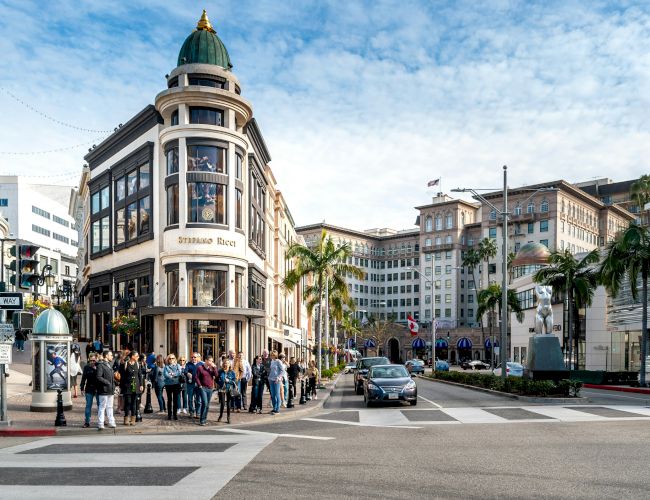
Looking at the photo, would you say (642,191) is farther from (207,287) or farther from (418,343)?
(418,343)

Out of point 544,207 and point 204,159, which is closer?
point 204,159

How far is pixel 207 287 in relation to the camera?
35.9 meters

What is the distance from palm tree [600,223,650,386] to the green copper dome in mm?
24274

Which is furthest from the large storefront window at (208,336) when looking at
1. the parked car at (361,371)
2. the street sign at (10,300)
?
the street sign at (10,300)

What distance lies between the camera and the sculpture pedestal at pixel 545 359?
2692 centimetres

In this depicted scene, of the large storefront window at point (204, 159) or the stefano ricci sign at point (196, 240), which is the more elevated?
the large storefront window at point (204, 159)

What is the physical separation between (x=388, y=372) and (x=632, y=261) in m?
19.7

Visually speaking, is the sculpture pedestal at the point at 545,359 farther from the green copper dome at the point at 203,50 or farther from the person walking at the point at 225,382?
the green copper dome at the point at 203,50

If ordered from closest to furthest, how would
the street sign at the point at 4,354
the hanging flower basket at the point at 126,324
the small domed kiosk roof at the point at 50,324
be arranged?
the street sign at the point at 4,354
the small domed kiosk roof at the point at 50,324
the hanging flower basket at the point at 126,324

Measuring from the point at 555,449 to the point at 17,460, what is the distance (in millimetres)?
9871

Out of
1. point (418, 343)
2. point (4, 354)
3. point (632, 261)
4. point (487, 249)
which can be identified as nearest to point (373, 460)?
point (4, 354)

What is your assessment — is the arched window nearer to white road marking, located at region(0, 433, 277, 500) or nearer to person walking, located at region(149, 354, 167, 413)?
person walking, located at region(149, 354, 167, 413)

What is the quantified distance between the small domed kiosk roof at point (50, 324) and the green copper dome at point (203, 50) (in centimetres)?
2133

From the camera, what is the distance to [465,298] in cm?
13000
